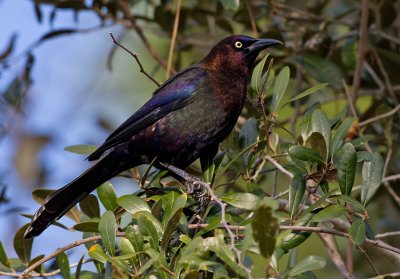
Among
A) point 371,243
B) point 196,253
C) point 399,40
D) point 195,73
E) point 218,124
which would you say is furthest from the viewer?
point 399,40

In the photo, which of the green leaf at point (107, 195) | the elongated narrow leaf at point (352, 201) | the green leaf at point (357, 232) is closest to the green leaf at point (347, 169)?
the elongated narrow leaf at point (352, 201)

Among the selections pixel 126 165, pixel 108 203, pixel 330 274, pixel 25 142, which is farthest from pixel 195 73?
pixel 25 142

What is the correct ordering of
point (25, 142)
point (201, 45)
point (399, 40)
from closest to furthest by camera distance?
point (399, 40)
point (201, 45)
point (25, 142)

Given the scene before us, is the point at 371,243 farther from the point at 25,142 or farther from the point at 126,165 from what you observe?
the point at 25,142

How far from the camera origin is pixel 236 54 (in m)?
4.57

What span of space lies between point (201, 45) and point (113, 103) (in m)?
3.84

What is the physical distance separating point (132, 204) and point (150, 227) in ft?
1.16

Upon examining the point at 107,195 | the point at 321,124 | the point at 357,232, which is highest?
the point at 321,124

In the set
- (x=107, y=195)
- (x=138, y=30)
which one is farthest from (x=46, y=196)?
(x=138, y=30)

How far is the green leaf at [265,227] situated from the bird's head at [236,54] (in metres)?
2.32

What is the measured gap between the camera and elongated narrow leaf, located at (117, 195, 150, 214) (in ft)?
10.5

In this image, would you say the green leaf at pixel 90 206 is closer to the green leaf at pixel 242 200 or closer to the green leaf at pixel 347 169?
the green leaf at pixel 242 200

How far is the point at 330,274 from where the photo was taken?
242 inches

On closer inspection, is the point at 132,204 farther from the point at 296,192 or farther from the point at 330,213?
the point at 330,213
